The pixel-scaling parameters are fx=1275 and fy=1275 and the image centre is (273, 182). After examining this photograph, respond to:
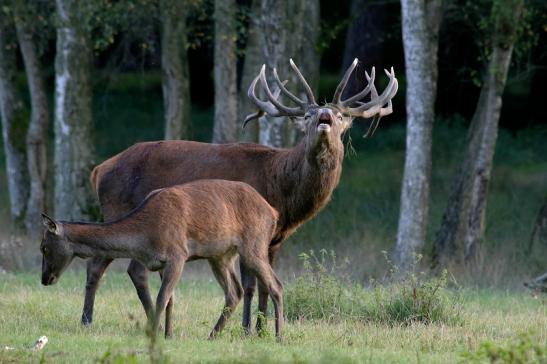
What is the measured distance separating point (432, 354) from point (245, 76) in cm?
1164

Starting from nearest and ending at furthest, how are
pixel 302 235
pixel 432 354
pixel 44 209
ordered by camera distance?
pixel 432 354, pixel 302 235, pixel 44 209

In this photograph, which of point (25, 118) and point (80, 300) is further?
point (25, 118)

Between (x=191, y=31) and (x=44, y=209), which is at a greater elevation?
(x=191, y=31)

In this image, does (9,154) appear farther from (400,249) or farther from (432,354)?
(432,354)

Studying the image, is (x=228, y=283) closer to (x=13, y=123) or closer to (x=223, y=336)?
(x=223, y=336)

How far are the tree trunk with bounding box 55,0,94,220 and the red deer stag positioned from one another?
7064mm

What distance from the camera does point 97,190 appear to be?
13.0 meters

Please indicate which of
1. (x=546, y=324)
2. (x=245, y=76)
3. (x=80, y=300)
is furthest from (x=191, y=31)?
(x=546, y=324)

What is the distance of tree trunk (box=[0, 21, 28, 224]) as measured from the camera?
22.4 meters

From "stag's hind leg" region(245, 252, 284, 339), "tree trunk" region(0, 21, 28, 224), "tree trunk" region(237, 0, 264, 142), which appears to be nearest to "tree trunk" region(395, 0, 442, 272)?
"tree trunk" region(237, 0, 264, 142)

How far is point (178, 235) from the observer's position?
35.2 feet

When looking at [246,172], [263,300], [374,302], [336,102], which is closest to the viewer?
[263,300]

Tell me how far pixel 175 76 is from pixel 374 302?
9339 mm

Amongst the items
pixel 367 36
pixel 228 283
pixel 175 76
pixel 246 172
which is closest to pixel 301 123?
pixel 246 172
